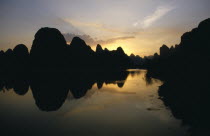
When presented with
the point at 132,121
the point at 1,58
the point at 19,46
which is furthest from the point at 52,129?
the point at 1,58

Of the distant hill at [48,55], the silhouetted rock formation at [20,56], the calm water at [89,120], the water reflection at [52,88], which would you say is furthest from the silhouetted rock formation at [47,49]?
the calm water at [89,120]

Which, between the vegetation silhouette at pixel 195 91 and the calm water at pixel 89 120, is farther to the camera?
the vegetation silhouette at pixel 195 91

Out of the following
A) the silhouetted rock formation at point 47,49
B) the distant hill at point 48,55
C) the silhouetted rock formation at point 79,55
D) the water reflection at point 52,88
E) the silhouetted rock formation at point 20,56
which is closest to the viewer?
the water reflection at point 52,88

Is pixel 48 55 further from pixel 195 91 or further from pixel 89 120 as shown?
pixel 89 120

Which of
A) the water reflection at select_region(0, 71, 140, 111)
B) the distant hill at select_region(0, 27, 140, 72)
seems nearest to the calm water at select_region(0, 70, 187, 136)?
the water reflection at select_region(0, 71, 140, 111)

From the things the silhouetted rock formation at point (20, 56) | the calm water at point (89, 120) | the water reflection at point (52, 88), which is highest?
the silhouetted rock formation at point (20, 56)

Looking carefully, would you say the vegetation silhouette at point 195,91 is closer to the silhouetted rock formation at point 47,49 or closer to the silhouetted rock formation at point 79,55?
the silhouetted rock formation at point 47,49

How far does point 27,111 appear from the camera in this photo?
17.3 m

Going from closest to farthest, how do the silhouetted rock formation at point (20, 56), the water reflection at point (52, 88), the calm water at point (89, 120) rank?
the calm water at point (89, 120) < the water reflection at point (52, 88) < the silhouetted rock formation at point (20, 56)

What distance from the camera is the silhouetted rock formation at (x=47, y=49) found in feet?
351

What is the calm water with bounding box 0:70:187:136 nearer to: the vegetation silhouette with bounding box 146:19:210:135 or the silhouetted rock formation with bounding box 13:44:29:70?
the vegetation silhouette with bounding box 146:19:210:135

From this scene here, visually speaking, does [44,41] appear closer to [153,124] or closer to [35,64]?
[35,64]

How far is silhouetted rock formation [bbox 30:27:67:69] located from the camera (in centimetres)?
10712

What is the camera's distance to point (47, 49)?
356 feet
